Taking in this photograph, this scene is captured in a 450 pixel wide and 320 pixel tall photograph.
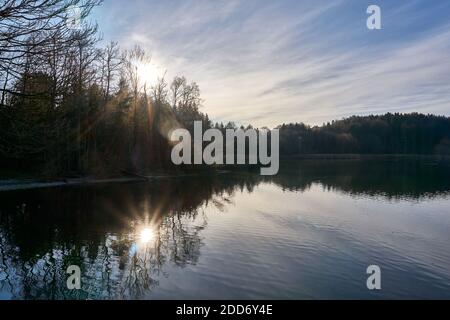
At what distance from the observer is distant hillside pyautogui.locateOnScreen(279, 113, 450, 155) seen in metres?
144

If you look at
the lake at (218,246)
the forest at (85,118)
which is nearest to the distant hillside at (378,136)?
the forest at (85,118)

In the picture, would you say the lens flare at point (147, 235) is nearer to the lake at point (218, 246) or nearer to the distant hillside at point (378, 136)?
the lake at point (218, 246)

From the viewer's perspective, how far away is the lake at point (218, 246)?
11.9m

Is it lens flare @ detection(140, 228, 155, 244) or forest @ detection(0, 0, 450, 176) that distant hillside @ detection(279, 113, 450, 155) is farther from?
lens flare @ detection(140, 228, 155, 244)

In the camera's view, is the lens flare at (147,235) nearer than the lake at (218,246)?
No

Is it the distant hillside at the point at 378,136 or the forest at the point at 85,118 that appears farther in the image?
the distant hillside at the point at 378,136

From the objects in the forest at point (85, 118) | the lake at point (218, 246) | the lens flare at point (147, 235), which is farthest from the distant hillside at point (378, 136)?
the lens flare at point (147, 235)

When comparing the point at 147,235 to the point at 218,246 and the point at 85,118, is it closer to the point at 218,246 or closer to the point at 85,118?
the point at 218,246

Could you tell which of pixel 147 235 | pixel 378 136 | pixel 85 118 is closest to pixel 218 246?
pixel 147 235

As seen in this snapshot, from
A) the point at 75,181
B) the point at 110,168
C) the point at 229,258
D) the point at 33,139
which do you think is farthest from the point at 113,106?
the point at 33,139

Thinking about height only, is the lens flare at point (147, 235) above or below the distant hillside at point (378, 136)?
below

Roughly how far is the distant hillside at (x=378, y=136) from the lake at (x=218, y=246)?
351ft

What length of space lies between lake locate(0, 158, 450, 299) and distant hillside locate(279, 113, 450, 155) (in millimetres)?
107067

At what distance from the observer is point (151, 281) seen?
1244 cm
